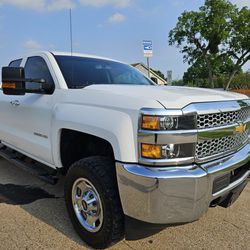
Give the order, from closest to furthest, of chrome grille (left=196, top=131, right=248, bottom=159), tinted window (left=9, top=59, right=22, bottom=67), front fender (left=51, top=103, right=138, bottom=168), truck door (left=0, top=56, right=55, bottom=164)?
front fender (left=51, top=103, right=138, bottom=168), chrome grille (left=196, top=131, right=248, bottom=159), truck door (left=0, top=56, right=55, bottom=164), tinted window (left=9, top=59, right=22, bottom=67)

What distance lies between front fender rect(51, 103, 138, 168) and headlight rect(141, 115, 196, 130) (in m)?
0.09

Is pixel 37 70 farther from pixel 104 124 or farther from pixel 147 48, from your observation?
pixel 147 48

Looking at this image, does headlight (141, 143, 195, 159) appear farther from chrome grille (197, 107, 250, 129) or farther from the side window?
the side window

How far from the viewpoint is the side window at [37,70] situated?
3.62m

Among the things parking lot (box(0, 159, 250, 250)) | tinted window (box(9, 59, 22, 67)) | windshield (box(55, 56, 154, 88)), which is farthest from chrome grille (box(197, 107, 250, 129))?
tinted window (box(9, 59, 22, 67))

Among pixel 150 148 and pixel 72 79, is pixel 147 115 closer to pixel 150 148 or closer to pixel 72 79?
pixel 150 148

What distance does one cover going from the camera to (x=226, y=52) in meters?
31.7

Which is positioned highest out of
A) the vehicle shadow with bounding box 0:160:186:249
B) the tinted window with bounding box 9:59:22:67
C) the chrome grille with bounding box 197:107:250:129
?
the tinted window with bounding box 9:59:22:67

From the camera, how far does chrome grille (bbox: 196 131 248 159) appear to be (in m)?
2.49

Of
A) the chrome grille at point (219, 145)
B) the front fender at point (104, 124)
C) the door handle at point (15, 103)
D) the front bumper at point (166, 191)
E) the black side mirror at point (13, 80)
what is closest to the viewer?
the front bumper at point (166, 191)

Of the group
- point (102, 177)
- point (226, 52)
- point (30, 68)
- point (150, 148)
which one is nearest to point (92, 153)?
point (102, 177)

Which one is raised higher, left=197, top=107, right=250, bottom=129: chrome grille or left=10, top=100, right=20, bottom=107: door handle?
left=197, top=107, right=250, bottom=129: chrome grille

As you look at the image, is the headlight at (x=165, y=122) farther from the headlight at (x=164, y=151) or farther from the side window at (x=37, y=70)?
the side window at (x=37, y=70)

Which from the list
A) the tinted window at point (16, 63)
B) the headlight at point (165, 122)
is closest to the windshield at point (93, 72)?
the tinted window at point (16, 63)
